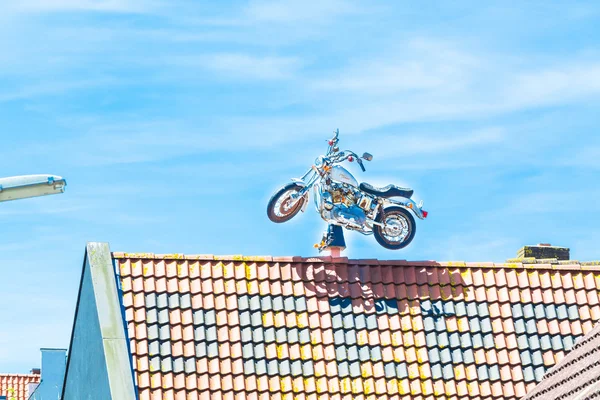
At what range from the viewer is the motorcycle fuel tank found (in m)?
21.9

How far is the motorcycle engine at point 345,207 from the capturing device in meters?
21.8

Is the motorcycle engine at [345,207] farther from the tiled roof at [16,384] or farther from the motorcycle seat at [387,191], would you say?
the tiled roof at [16,384]

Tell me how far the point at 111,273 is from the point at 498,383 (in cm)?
636

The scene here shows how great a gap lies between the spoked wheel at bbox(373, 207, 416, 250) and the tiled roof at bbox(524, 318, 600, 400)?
192 inches

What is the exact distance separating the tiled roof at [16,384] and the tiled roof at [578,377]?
27295 mm

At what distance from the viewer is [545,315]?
68.7ft

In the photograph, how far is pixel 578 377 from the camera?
1566 centimetres

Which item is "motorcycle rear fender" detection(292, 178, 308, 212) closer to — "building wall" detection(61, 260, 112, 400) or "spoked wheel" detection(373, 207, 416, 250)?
"spoked wheel" detection(373, 207, 416, 250)

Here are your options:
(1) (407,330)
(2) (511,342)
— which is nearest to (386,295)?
(1) (407,330)

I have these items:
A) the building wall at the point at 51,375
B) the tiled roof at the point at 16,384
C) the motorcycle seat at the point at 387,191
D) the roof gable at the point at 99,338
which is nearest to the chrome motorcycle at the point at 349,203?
the motorcycle seat at the point at 387,191

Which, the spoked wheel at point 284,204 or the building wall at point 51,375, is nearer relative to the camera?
the spoked wheel at point 284,204

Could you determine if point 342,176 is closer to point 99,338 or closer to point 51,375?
point 99,338

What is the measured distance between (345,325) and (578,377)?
210 inches

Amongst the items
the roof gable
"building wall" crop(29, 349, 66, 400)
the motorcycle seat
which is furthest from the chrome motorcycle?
"building wall" crop(29, 349, 66, 400)
